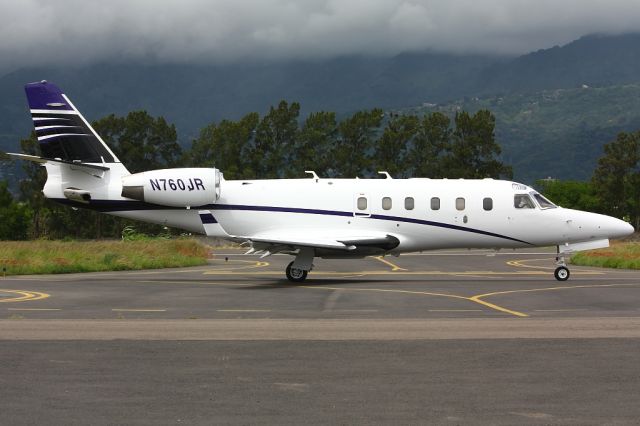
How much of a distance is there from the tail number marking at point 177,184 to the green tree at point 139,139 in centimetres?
6862

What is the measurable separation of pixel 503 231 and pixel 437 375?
1869 centimetres

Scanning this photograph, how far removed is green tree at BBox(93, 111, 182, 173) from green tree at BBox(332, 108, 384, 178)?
1905 centimetres

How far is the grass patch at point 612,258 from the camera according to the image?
3873 cm

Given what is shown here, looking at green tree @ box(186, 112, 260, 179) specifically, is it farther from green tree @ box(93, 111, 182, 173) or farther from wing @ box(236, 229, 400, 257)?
wing @ box(236, 229, 400, 257)

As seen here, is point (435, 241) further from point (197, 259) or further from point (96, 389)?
point (96, 389)

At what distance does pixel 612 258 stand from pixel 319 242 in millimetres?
16479

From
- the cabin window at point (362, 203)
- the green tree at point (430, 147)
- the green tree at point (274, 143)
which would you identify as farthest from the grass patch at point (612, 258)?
the green tree at point (274, 143)

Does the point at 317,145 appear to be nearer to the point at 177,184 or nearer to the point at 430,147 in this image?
the point at 430,147

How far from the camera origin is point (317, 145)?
318 feet

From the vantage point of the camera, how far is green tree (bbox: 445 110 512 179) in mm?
89188

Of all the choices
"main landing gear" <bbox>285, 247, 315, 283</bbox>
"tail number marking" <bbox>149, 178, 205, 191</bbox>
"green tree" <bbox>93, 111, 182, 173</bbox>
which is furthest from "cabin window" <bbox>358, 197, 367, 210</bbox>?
"green tree" <bbox>93, 111, 182, 173</bbox>

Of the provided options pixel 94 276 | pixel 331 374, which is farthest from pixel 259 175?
pixel 331 374

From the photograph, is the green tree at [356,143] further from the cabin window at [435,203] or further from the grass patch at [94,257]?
the cabin window at [435,203]

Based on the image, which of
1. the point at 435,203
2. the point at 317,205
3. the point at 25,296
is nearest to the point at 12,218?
the point at 317,205
